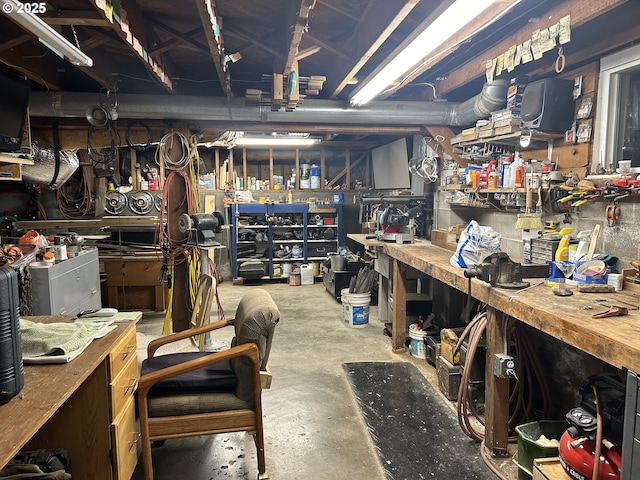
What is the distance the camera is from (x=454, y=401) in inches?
122

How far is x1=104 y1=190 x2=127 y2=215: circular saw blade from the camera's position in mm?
6457

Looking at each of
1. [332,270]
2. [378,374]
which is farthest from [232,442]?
[332,270]

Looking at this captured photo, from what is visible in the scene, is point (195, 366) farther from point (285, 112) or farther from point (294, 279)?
A: point (294, 279)

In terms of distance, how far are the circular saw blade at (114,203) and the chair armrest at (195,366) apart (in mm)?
5122

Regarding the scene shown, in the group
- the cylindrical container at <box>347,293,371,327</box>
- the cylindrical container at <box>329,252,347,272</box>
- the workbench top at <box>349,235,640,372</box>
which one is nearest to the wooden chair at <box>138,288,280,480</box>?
the workbench top at <box>349,235,640,372</box>

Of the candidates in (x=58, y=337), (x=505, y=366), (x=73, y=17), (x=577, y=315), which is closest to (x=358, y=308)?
(x=505, y=366)

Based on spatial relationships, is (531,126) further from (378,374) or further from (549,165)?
(378,374)

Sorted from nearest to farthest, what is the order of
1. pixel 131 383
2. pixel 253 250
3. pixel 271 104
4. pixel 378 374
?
pixel 131 383 → pixel 378 374 → pixel 271 104 → pixel 253 250

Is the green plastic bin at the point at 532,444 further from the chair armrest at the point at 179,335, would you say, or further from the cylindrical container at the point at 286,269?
the cylindrical container at the point at 286,269

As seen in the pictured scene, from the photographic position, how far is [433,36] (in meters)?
2.12

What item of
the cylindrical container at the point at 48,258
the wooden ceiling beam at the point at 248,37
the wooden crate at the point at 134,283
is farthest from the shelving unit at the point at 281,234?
the wooden ceiling beam at the point at 248,37

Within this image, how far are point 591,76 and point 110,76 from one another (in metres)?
3.54

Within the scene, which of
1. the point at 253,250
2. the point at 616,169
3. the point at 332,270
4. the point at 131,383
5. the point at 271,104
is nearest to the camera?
the point at 131,383

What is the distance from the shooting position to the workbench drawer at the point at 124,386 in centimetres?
174
